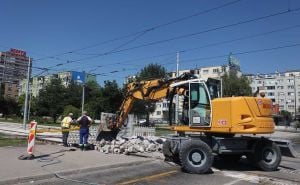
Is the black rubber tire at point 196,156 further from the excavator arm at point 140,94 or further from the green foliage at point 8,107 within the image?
the green foliage at point 8,107

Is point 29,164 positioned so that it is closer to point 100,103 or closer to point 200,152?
point 200,152

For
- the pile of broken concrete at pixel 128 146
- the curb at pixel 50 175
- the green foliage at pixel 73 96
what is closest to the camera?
Answer: the curb at pixel 50 175

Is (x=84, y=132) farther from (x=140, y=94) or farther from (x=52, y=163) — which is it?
(x=52, y=163)

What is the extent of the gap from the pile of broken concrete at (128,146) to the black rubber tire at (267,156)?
5530 mm

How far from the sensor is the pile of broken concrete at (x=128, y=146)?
17.8 meters

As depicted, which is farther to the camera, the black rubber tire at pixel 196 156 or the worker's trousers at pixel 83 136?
the worker's trousers at pixel 83 136

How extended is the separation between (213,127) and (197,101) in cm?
119

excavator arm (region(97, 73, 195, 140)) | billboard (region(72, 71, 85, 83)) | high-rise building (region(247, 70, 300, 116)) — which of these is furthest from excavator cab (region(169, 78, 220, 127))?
high-rise building (region(247, 70, 300, 116))

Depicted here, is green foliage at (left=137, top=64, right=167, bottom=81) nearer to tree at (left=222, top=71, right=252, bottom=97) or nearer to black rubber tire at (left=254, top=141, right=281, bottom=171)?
tree at (left=222, top=71, right=252, bottom=97)

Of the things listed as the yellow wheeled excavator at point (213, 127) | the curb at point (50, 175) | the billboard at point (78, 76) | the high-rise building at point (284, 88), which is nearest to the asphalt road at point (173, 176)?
the curb at point (50, 175)

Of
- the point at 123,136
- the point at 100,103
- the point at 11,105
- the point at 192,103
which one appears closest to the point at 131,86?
the point at 123,136

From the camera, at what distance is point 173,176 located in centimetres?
1268

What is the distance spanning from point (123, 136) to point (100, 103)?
44489 mm

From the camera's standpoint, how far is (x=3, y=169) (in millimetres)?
12203
